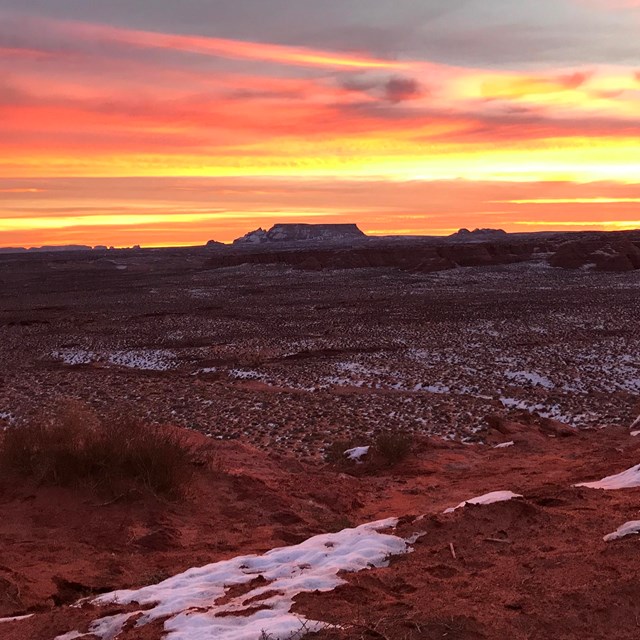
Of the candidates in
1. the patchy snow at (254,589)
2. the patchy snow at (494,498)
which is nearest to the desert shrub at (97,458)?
the patchy snow at (254,589)

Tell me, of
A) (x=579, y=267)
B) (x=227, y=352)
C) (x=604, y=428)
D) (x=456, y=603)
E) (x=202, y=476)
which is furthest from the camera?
(x=579, y=267)

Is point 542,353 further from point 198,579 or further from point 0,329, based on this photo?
point 0,329

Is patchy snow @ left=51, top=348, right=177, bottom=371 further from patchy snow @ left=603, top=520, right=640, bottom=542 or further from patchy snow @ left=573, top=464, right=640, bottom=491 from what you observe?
patchy snow @ left=603, top=520, right=640, bottom=542

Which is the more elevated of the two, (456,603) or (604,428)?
(456,603)

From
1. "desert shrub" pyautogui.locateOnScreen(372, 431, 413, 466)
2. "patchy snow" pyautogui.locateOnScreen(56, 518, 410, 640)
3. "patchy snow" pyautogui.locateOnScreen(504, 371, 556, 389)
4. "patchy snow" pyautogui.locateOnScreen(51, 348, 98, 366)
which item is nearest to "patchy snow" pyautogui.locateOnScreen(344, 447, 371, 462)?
"desert shrub" pyautogui.locateOnScreen(372, 431, 413, 466)

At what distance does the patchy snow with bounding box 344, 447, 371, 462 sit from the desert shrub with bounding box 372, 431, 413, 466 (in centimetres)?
18

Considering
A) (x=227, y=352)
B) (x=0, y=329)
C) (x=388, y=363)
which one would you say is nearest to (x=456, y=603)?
(x=388, y=363)

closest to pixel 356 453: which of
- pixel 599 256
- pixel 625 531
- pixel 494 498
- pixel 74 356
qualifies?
pixel 494 498

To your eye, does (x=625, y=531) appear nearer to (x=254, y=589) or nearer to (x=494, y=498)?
(x=494, y=498)

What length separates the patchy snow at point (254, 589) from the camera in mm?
4918

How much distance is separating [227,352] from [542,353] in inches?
459

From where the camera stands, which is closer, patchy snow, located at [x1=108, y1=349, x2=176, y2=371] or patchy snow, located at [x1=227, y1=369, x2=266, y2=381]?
patchy snow, located at [x1=227, y1=369, x2=266, y2=381]

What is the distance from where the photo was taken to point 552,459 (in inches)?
448

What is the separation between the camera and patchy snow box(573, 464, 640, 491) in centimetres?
858
